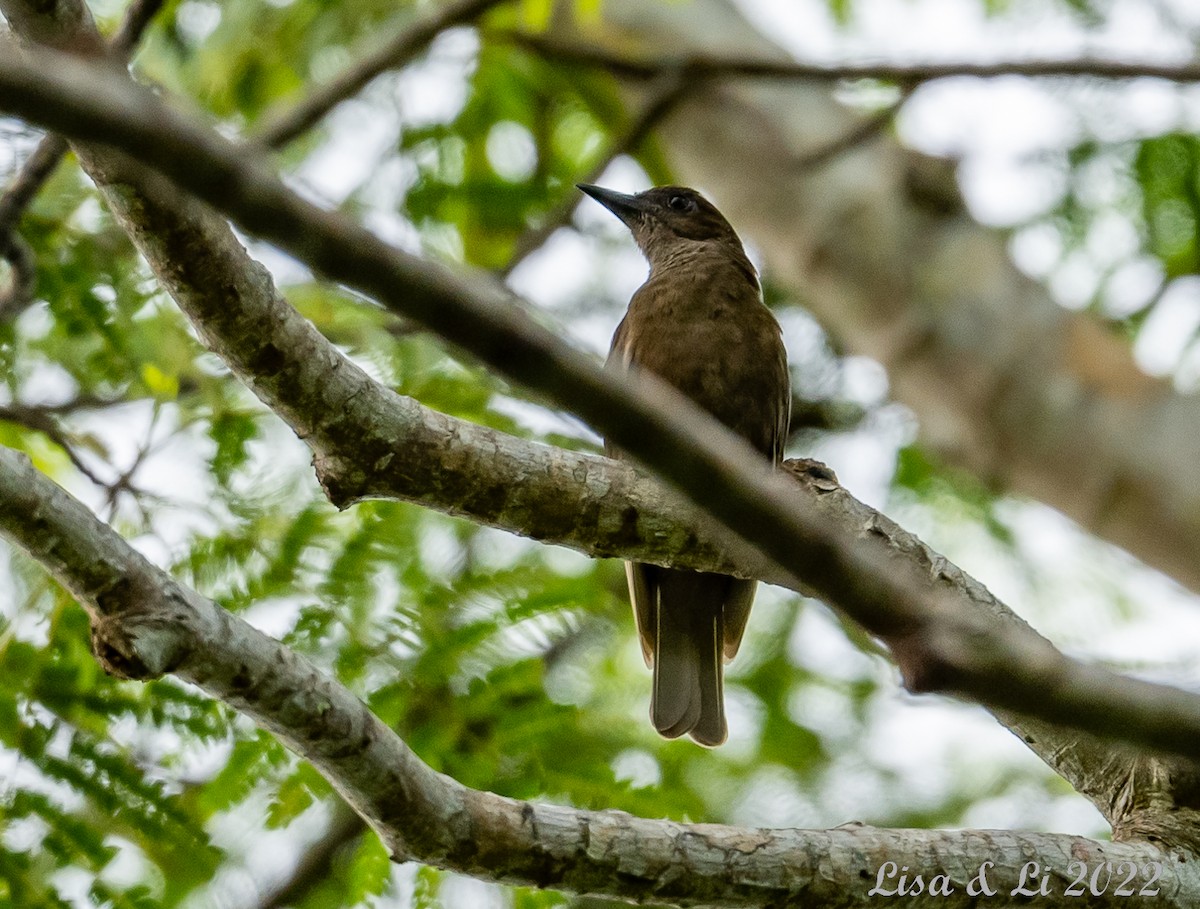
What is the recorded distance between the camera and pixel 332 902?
4.86m

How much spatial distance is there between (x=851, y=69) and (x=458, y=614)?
10.1ft

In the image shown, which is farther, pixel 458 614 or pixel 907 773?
pixel 907 773

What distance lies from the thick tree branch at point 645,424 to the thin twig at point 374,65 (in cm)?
488

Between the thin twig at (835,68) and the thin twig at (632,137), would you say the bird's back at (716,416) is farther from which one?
the thin twig at (632,137)

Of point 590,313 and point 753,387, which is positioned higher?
point 590,313

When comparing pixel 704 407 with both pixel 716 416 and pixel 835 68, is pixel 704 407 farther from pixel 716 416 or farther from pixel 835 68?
pixel 835 68

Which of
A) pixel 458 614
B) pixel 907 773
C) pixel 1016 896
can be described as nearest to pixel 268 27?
pixel 458 614

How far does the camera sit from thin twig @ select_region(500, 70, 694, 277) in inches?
254

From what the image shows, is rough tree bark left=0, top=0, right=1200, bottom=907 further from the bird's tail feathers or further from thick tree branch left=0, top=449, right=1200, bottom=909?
the bird's tail feathers

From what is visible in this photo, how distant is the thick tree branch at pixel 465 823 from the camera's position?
2496mm

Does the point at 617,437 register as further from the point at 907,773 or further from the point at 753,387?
the point at 907,773

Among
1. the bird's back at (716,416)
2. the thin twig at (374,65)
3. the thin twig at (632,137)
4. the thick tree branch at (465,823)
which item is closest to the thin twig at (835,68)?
the thin twig at (632,137)

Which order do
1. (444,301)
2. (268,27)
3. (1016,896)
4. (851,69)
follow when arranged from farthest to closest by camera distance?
(268,27) < (851,69) < (1016,896) < (444,301)

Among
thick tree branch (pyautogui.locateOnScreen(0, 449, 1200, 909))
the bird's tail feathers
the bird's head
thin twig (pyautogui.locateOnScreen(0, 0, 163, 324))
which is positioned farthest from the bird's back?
thin twig (pyautogui.locateOnScreen(0, 0, 163, 324))
